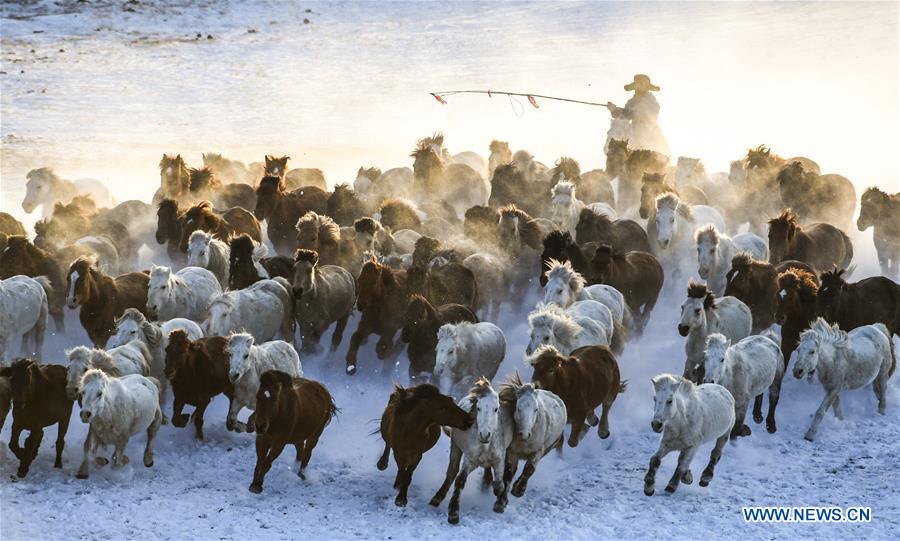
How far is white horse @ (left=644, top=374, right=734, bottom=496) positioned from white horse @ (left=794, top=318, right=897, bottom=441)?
1.83 metres

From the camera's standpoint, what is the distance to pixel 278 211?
19.0m

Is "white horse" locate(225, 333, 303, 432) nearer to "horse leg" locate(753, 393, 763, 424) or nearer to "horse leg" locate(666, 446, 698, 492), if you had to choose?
"horse leg" locate(666, 446, 698, 492)

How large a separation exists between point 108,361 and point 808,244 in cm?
1074

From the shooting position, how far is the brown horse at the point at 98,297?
48.8 feet

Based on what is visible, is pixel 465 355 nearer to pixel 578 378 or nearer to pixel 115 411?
pixel 578 378

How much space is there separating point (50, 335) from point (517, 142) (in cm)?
2144

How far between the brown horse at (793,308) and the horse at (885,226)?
4.68 metres

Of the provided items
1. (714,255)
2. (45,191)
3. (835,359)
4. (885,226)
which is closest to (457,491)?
(835,359)

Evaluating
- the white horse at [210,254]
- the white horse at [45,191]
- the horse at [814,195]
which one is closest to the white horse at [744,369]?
the white horse at [210,254]

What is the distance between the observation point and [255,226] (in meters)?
18.7

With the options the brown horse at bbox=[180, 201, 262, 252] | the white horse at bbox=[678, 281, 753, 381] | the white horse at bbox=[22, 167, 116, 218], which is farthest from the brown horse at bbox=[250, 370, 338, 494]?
the white horse at bbox=[22, 167, 116, 218]

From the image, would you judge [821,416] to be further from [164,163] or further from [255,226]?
[164,163]

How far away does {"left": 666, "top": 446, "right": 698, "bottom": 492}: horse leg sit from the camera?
12586mm

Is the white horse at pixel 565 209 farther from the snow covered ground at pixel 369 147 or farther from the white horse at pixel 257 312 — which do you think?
the white horse at pixel 257 312
